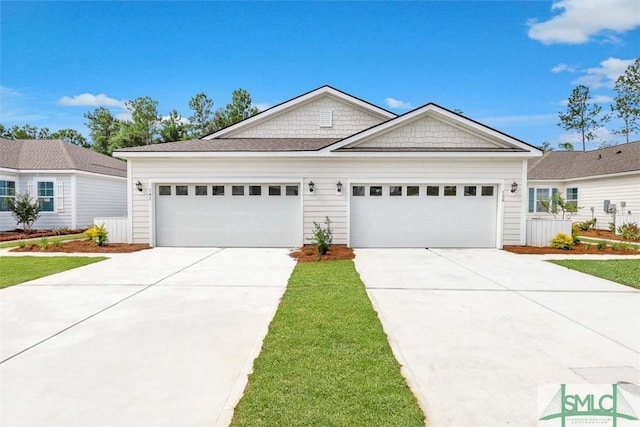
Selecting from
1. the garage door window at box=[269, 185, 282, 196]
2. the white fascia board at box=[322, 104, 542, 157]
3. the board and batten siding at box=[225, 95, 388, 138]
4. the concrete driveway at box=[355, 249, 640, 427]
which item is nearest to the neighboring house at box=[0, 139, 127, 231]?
the board and batten siding at box=[225, 95, 388, 138]

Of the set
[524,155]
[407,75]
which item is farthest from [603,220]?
[407,75]

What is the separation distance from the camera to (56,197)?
1614 centimetres

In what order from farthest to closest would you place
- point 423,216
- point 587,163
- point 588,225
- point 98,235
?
point 587,163, point 588,225, point 423,216, point 98,235

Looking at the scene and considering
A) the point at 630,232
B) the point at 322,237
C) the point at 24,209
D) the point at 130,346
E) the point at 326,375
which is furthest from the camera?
the point at 630,232

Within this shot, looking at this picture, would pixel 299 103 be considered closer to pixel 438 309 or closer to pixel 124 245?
pixel 124 245

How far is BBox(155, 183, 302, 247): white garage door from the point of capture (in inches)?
450

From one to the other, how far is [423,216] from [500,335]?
7.62m

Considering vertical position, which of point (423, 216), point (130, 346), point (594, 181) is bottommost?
point (130, 346)

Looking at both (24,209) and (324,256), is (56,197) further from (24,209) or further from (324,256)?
(324,256)

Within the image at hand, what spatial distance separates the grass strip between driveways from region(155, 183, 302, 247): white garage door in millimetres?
6599

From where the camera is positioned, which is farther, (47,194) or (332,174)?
(47,194)

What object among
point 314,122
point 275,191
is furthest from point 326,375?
point 314,122

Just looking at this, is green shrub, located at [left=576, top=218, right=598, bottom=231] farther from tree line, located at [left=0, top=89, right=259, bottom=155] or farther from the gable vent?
tree line, located at [left=0, top=89, right=259, bottom=155]

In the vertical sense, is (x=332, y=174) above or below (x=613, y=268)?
above
